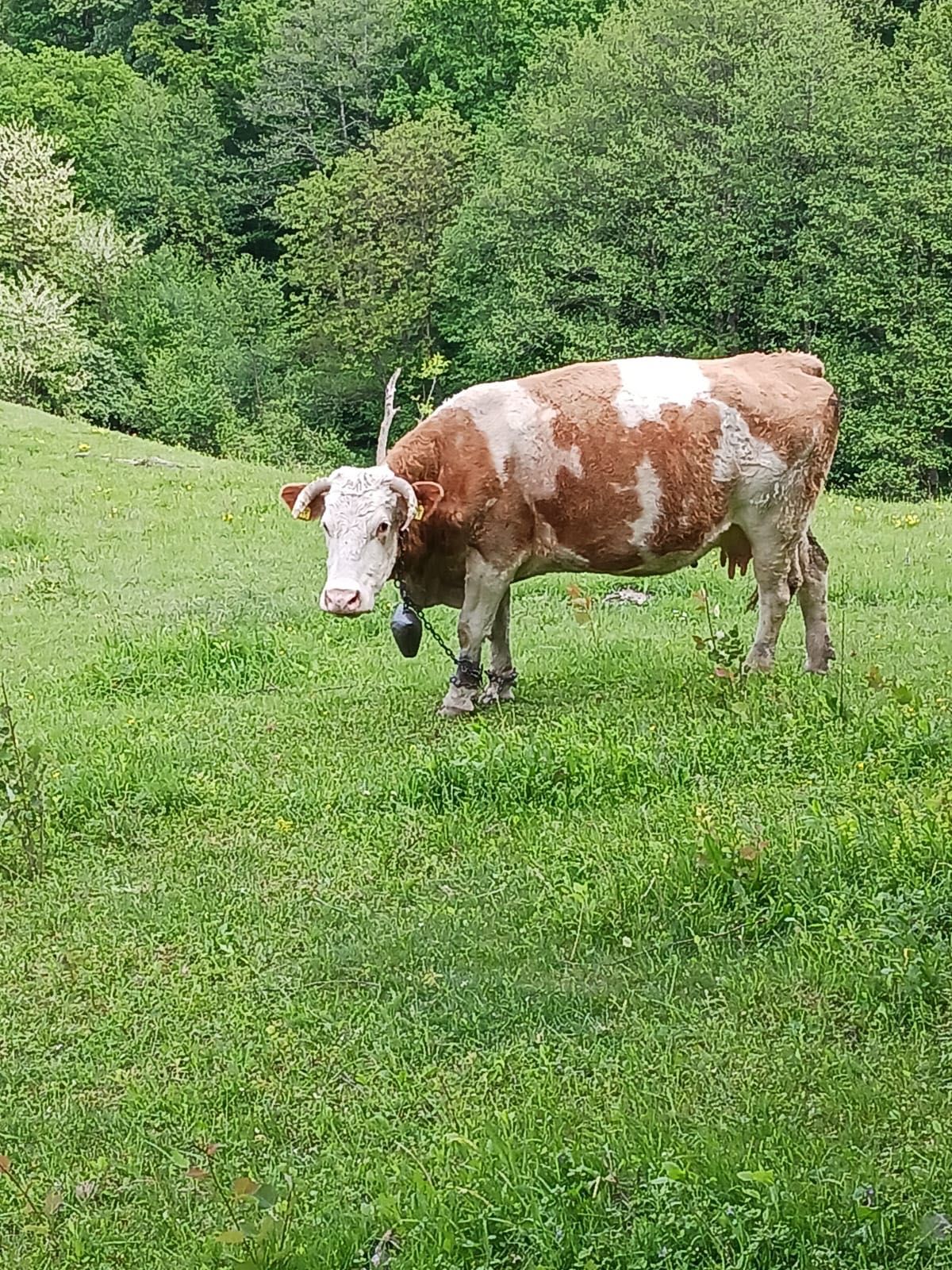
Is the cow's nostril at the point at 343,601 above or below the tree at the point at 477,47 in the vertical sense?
below

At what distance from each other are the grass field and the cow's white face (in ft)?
3.26

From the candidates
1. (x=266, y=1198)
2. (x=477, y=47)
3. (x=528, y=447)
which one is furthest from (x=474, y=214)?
(x=266, y=1198)

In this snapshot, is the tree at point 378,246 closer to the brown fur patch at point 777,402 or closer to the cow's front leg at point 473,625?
the brown fur patch at point 777,402

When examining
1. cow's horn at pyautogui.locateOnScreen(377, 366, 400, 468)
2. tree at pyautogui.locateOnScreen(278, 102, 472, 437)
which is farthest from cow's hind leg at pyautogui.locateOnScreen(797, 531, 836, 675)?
tree at pyautogui.locateOnScreen(278, 102, 472, 437)

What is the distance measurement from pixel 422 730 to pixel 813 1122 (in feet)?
15.2

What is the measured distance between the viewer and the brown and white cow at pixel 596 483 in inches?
316

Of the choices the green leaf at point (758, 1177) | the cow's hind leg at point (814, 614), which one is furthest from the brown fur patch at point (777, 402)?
the green leaf at point (758, 1177)

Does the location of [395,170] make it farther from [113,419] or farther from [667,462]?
[667,462]

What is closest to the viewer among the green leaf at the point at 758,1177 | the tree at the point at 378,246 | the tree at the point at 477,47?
the green leaf at the point at 758,1177

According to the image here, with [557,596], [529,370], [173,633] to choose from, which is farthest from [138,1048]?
[529,370]

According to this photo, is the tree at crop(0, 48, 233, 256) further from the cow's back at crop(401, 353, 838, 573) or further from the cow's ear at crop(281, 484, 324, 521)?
the cow's back at crop(401, 353, 838, 573)

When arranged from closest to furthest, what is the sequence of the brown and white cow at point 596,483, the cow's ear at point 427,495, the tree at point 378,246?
1. the cow's ear at point 427,495
2. the brown and white cow at point 596,483
3. the tree at point 378,246

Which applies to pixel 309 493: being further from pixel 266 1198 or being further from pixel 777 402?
pixel 266 1198

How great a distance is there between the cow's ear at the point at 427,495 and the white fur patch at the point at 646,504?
120cm
